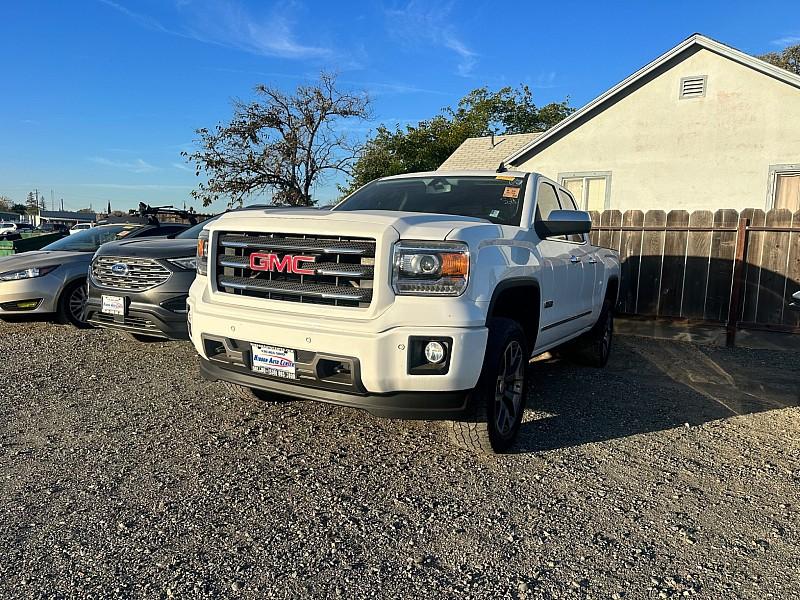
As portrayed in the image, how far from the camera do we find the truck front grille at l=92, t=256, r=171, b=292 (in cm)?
565

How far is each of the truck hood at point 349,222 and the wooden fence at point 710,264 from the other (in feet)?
20.2

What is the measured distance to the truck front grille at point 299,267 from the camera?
313 cm

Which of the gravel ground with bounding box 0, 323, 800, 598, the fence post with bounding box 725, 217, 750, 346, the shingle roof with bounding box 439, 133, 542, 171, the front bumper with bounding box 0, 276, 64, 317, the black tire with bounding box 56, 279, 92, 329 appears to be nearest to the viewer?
the gravel ground with bounding box 0, 323, 800, 598

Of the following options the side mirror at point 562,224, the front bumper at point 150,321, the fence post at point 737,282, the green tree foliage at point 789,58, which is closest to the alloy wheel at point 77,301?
the front bumper at point 150,321

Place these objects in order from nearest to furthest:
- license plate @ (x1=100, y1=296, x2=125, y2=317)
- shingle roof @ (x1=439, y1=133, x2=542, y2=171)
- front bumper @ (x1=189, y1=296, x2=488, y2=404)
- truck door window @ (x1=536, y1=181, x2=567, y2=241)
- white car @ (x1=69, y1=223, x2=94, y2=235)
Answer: front bumper @ (x1=189, y1=296, x2=488, y2=404)
truck door window @ (x1=536, y1=181, x2=567, y2=241)
license plate @ (x1=100, y1=296, x2=125, y2=317)
white car @ (x1=69, y1=223, x2=94, y2=235)
shingle roof @ (x1=439, y1=133, x2=542, y2=171)

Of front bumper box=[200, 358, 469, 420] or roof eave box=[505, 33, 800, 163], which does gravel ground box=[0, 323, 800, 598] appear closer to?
front bumper box=[200, 358, 469, 420]

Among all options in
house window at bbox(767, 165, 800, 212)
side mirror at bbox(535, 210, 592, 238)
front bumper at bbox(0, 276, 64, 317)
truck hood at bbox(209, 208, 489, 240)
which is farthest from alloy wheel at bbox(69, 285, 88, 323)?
house window at bbox(767, 165, 800, 212)

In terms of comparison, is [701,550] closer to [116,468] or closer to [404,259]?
[404,259]

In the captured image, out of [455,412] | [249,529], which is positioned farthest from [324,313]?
[249,529]

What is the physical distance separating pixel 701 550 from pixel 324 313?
214cm

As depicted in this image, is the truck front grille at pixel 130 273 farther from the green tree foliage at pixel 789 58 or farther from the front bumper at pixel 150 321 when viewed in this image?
the green tree foliage at pixel 789 58

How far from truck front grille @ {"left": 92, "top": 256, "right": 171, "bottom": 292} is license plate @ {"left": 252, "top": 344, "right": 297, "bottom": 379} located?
8.90 ft

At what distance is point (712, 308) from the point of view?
8.33 meters

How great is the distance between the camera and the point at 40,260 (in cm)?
728
